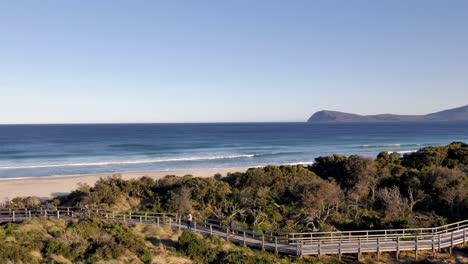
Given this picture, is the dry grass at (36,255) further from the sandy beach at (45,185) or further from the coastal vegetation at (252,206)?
the sandy beach at (45,185)

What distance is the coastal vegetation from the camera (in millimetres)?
15060

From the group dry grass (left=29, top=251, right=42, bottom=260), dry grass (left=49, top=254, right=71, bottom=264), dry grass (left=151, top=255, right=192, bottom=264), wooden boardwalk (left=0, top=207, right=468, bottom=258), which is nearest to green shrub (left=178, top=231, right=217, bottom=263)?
dry grass (left=151, top=255, right=192, bottom=264)

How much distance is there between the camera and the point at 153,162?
188 feet

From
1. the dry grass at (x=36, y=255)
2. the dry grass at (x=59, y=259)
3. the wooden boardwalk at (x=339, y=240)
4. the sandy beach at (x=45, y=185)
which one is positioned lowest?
the sandy beach at (x=45, y=185)

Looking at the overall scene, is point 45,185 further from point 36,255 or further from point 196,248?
point 196,248

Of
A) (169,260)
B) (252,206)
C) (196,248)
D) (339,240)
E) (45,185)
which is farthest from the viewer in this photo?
(45,185)

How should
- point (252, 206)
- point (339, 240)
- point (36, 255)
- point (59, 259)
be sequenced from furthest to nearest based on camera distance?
1. point (252, 206)
2. point (339, 240)
3. point (36, 255)
4. point (59, 259)

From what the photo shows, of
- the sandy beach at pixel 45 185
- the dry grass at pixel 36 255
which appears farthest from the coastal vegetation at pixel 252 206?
the sandy beach at pixel 45 185

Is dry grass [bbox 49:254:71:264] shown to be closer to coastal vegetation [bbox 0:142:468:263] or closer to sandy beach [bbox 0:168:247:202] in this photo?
coastal vegetation [bbox 0:142:468:263]

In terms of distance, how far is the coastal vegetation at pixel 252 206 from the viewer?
49.4 ft

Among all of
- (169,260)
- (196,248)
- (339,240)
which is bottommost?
(339,240)

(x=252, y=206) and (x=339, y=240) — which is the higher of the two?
(x=252, y=206)

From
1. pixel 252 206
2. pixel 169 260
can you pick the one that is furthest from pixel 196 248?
pixel 252 206

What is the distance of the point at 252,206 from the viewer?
22.8 meters
